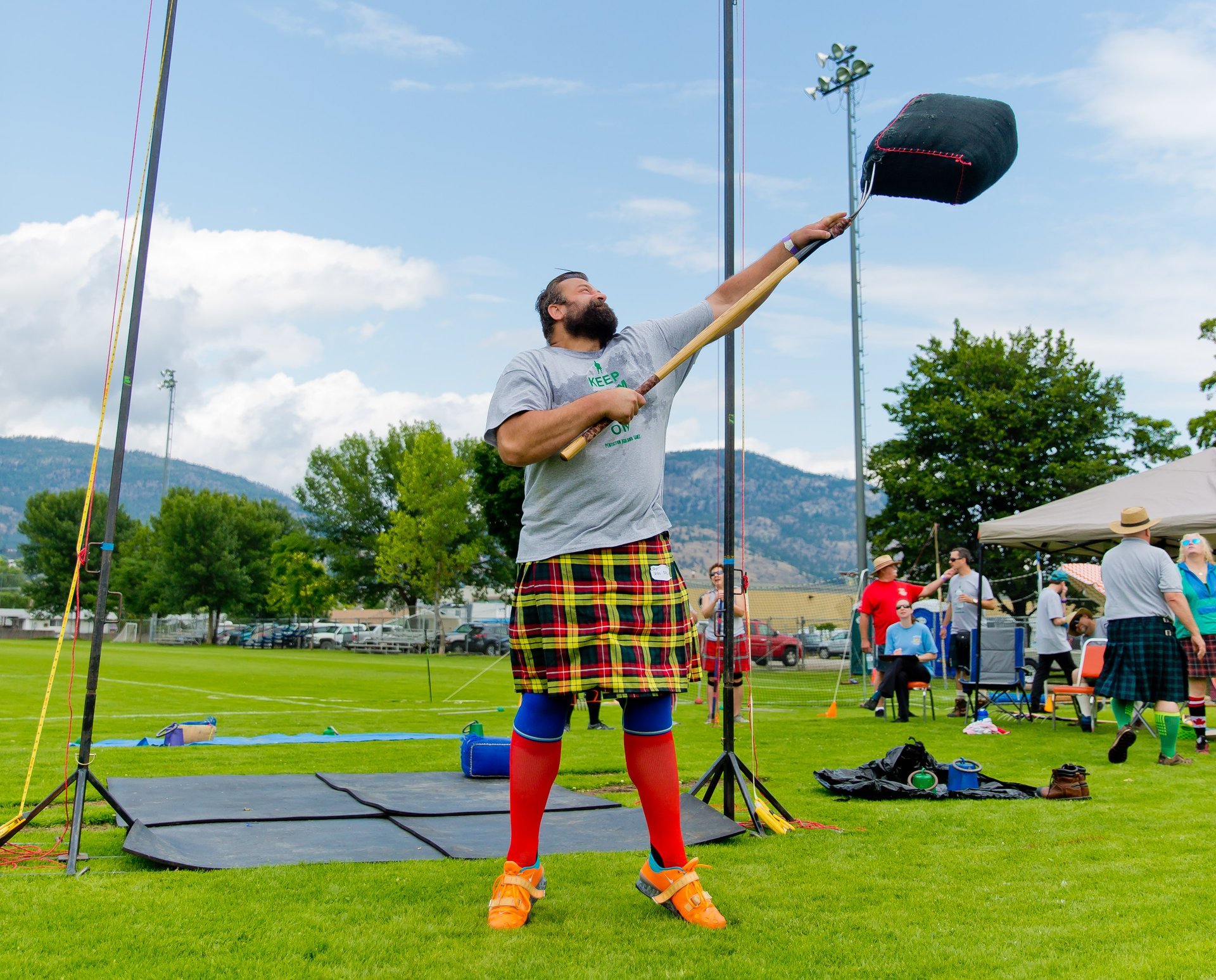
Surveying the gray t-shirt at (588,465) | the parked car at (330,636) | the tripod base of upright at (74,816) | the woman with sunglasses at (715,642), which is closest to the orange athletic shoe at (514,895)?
the gray t-shirt at (588,465)

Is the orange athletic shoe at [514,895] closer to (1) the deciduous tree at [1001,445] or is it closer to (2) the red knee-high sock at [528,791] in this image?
(2) the red knee-high sock at [528,791]

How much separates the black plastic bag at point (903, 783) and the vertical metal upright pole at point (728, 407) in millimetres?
1011

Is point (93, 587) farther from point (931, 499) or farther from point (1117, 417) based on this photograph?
point (1117, 417)

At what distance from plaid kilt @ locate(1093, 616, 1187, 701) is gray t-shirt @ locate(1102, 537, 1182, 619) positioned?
7 centimetres

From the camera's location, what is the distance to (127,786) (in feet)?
15.8

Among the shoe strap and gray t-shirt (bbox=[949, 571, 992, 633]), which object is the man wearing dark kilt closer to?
the shoe strap

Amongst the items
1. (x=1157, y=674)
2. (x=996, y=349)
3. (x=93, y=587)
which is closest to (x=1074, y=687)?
(x=1157, y=674)

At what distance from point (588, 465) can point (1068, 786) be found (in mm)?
3706

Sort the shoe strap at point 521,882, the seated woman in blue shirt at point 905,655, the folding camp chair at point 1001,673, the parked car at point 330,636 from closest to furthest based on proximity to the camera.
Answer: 1. the shoe strap at point 521,882
2. the seated woman in blue shirt at point 905,655
3. the folding camp chair at point 1001,673
4. the parked car at point 330,636

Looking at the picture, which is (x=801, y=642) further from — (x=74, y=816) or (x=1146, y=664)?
(x=74, y=816)

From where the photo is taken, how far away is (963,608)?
11.9 meters

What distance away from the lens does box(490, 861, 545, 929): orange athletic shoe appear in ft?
9.24

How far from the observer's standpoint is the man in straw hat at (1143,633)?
278 inches

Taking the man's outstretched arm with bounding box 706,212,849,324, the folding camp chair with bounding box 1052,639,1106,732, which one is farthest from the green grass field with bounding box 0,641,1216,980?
the folding camp chair with bounding box 1052,639,1106,732
